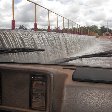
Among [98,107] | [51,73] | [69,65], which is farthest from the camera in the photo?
[69,65]

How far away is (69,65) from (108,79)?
0.73 m

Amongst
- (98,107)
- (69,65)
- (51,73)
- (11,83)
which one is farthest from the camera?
Answer: (69,65)

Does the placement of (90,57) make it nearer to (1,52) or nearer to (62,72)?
(62,72)

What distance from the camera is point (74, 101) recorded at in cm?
251

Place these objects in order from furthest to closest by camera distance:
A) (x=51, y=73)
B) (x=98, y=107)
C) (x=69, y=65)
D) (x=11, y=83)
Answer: (x=69, y=65) < (x=11, y=83) < (x=51, y=73) < (x=98, y=107)

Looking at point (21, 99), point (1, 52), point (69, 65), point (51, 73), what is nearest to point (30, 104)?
point (21, 99)

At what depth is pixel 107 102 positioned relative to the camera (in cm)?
244

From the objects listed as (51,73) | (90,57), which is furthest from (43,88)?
(90,57)

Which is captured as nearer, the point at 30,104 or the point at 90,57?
the point at 30,104

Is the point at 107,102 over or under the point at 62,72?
under

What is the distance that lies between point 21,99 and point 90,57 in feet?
2.97

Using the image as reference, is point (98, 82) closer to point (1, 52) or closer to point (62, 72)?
point (62, 72)

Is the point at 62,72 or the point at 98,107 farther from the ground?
the point at 62,72

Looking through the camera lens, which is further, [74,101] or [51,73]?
[51,73]
